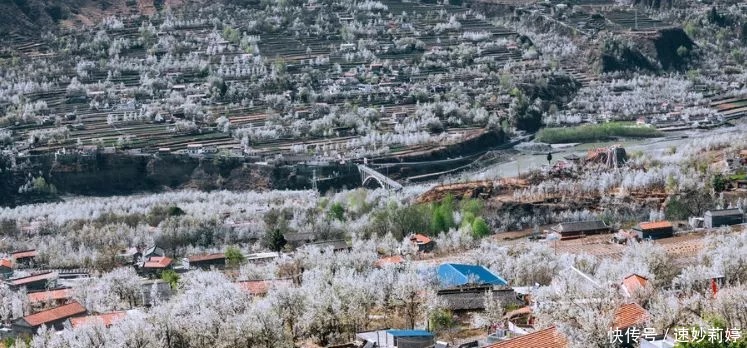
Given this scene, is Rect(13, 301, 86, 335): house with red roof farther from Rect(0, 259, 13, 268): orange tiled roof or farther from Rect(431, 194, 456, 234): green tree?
Rect(431, 194, 456, 234): green tree

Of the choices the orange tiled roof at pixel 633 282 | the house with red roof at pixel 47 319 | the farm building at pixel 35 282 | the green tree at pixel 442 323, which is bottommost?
the farm building at pixel 35 282

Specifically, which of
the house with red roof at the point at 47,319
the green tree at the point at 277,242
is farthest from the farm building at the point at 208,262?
the house with red roof at the point at 47,319

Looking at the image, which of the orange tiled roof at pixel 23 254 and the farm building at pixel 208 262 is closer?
the farm building at pixel 208 262

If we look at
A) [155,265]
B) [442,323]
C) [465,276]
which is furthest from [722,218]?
[155,265]

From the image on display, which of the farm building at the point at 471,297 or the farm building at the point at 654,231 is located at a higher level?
the farm building at the point at 471,297

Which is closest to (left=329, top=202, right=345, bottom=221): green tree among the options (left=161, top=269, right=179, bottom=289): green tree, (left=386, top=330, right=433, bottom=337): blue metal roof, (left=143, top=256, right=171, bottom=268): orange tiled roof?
(left=143, top=256, right=171, bottom=268): orange tiled roof

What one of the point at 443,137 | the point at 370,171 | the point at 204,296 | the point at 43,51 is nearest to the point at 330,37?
the point at 43,51

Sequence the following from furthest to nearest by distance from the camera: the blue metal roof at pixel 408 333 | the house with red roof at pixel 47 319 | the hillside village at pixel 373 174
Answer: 1. the house with red roof at pixel 47 319
2. the hillside village at pixel 373 174
3. the blue metal roof at pixel 408 333

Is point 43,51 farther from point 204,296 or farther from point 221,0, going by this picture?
point 204,296

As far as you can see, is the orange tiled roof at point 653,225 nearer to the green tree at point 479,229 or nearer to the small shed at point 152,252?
the green tree at point 479,229
